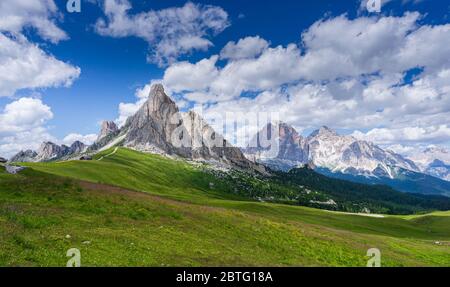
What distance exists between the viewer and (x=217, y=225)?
3950 centimetres

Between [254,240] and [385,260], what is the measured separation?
598 inches

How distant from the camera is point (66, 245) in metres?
24.7

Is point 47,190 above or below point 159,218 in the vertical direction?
above

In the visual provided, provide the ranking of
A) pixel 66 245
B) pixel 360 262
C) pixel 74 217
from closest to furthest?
pixel 66 245 < pixel 74 217 < pixel 360 262
